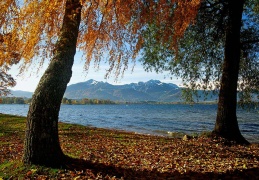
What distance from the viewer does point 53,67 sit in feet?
22.0

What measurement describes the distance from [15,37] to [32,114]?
2410 millimetres

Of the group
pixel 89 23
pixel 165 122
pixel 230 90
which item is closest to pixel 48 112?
pixel 89 23

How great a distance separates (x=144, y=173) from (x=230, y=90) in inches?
298

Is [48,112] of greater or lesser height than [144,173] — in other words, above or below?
above

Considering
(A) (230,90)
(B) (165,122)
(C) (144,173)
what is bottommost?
(B) (165,122)

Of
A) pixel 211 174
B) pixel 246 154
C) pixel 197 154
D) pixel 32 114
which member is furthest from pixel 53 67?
pixel 246 154

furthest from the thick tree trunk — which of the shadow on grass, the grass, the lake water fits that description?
the lake water

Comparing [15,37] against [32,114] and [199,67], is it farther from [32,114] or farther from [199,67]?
[199,67]

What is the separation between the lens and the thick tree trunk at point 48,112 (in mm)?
6473

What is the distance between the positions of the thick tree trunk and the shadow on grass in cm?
60

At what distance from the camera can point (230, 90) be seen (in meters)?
12.3

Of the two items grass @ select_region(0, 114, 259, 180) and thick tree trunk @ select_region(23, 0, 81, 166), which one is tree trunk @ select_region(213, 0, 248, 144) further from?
thick tree trunk @ select_region(23, 0, 81, 166)

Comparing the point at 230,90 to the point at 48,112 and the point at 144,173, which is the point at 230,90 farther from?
the point at 48,112

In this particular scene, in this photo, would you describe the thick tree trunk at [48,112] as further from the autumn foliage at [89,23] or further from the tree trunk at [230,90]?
the tree trunk at [230,90]
